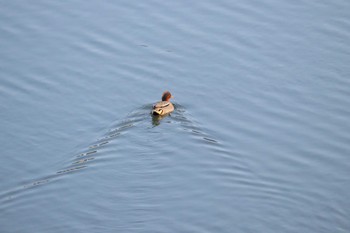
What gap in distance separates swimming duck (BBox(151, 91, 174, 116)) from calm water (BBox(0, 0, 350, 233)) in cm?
26

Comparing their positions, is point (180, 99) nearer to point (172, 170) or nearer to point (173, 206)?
point (172, 170)

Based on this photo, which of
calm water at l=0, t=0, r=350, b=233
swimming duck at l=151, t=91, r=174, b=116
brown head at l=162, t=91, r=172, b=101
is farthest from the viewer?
brown head at l=162, t=91, r=172, b=101

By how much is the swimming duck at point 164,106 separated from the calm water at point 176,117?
26cm

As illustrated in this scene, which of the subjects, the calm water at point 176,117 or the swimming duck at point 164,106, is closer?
the calm water at point 176,117

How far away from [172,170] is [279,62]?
6017 mm

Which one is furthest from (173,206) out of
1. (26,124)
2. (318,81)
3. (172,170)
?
(318,81)

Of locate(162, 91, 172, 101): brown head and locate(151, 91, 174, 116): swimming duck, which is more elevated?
locate(162, 91, 172, 101): brown head

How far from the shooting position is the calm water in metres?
16.7

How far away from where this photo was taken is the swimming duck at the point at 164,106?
20188 mm

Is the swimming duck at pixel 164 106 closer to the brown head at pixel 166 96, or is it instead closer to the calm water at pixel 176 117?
the brown head at pixel 166 96

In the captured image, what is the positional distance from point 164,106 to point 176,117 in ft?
2.00

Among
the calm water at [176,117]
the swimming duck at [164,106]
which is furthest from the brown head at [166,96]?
the calm water at [176,117]

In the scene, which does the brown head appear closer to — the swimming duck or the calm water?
the swimming duck

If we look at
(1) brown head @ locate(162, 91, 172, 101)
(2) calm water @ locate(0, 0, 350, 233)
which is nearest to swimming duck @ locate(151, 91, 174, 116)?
(1) brown head @ locate(162, 91, 172, 101)
